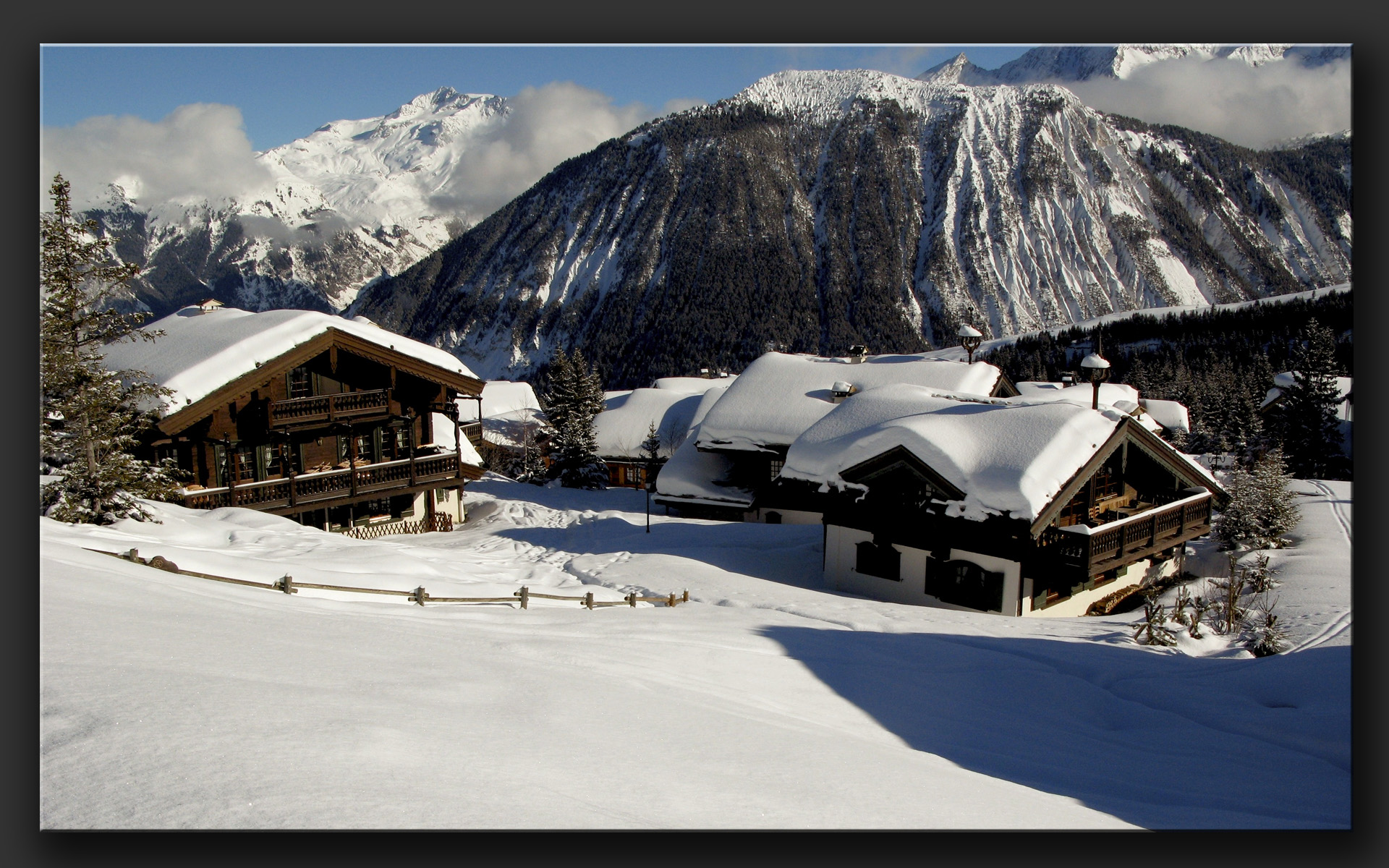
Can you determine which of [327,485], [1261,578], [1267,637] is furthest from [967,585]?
[327,485]

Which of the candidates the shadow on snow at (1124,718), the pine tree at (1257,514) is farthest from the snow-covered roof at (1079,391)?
the shadow on snow at (1124,718)

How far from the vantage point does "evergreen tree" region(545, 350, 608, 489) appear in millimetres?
39375

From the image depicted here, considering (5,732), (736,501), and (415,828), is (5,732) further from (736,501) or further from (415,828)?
(736,501)

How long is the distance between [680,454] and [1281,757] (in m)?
27.4

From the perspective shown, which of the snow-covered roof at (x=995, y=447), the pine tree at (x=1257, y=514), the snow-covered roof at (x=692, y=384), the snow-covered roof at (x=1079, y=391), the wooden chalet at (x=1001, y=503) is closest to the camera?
the snow-covered roof at (x=995, y=447)

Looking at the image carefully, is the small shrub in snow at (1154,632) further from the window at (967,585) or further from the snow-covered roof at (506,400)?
the snow-covered roof at (506,400)

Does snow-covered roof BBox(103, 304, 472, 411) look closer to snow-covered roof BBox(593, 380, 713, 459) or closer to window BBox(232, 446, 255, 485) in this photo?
window BBox(232, 446, 255, 485)

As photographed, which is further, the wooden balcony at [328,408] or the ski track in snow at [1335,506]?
the ski track in snow at [1335,506]

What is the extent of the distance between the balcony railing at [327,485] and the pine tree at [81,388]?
7.57 m

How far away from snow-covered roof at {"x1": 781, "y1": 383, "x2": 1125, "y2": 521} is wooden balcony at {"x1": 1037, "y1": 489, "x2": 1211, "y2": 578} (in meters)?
1.53

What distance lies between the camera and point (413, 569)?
1448cm

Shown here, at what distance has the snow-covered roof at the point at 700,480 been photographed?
3203cm

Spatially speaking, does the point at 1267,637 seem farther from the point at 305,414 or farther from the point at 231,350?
the point at 231,350

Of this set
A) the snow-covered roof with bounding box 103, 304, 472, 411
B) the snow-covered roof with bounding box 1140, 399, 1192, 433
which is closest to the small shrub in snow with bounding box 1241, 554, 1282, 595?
the snow-covered roof with bounding box 103, 304, 472, 411
